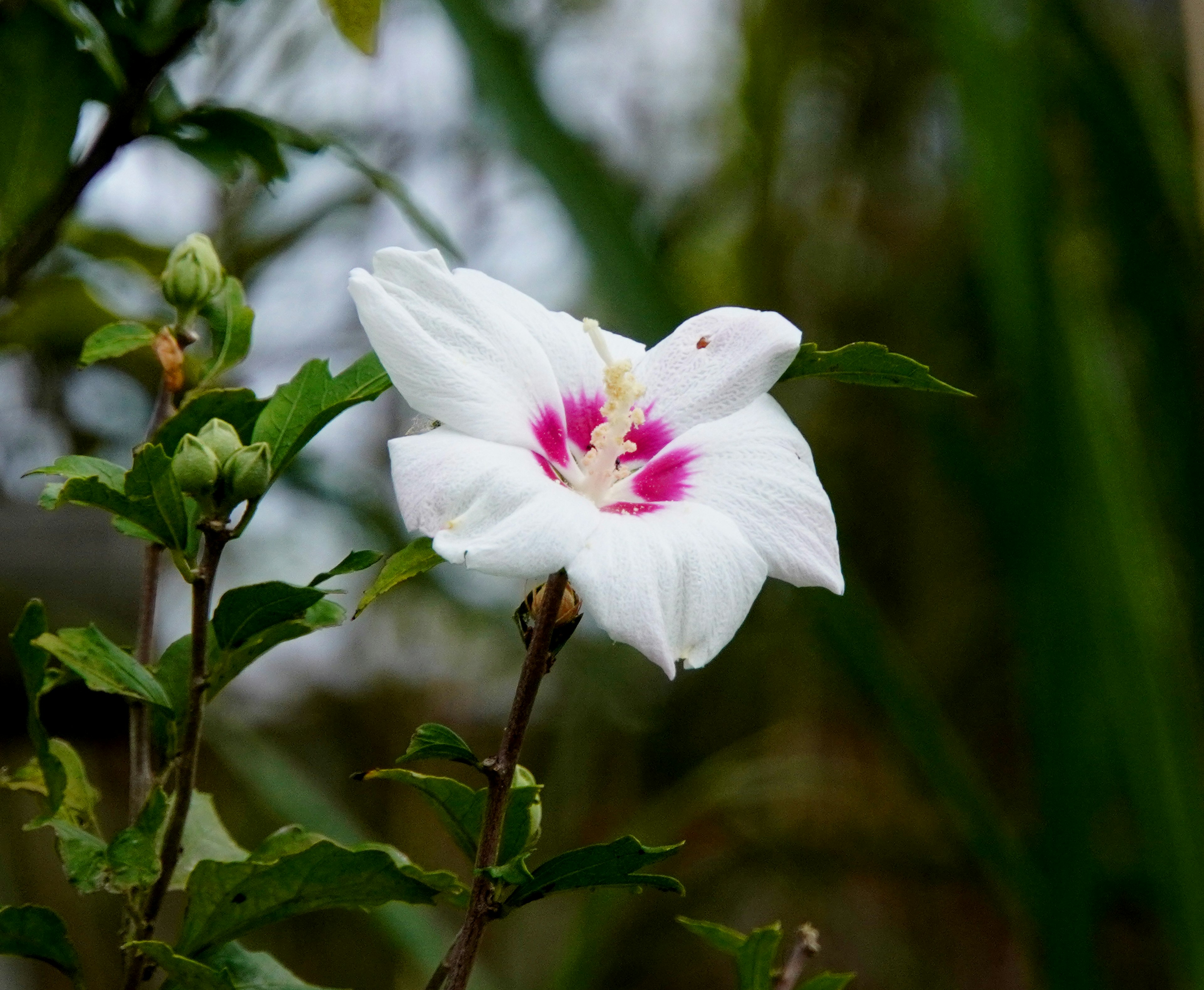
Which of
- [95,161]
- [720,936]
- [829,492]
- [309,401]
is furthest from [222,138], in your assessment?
[829,492]

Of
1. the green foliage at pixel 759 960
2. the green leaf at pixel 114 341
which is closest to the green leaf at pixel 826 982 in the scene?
the green foliage at pixel 759 960

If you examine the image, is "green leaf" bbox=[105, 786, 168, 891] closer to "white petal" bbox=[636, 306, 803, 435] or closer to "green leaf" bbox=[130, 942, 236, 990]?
"green leaf" bbox=[130, 942, 236, 990]

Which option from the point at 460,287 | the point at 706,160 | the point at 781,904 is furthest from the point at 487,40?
the point at 781,904

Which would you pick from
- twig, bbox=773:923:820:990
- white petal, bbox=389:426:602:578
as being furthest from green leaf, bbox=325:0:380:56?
twig, bbox=773:923:820:990

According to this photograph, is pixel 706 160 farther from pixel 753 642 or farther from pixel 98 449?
pixel 98 449

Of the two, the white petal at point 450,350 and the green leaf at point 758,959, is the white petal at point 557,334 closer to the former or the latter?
the white petal at point 450,350

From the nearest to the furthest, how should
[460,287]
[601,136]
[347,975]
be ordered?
1. [460,287]
2. [347,975]
3. [601,136]
